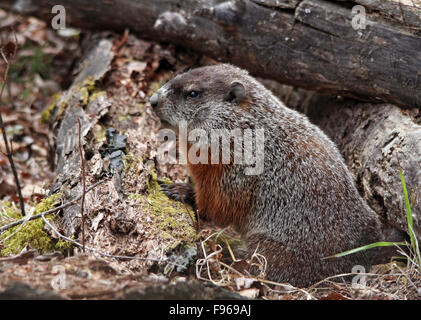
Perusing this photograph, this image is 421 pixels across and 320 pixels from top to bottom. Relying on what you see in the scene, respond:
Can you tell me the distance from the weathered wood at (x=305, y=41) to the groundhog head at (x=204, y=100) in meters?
1.35

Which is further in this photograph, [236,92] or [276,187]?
[236,92]

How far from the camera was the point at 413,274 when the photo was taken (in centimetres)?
453

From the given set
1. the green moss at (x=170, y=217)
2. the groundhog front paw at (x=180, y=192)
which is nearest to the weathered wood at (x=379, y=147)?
the groundhog front paw at (x=180, y=192)

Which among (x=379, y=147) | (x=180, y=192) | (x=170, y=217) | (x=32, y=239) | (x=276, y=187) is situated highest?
(x=379, y=147)

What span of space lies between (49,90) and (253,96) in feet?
16.7

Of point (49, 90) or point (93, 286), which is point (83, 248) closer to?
point (93, 286)


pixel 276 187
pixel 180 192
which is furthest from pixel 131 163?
pixel 276 187

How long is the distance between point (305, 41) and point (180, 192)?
268cm

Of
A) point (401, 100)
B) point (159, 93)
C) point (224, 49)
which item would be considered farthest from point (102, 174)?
point (401, 100)

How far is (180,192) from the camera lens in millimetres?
5754

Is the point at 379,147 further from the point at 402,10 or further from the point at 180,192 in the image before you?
the point at 180,192

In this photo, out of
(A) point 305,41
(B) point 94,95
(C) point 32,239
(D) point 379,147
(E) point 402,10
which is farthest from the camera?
(B) point 94,95

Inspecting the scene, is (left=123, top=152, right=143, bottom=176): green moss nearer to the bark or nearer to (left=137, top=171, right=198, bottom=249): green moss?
(left=137, top=171, right=198, bottom=249): green moss

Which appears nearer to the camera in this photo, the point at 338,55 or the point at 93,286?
the point at 93,286
